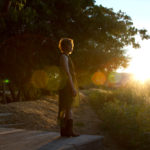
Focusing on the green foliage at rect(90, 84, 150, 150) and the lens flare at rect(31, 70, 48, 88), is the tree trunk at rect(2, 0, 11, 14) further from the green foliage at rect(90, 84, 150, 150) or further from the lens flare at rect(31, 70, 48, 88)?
the green foliage at rect(90, 84, 150, 150)

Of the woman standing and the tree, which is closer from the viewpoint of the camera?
the woman standing

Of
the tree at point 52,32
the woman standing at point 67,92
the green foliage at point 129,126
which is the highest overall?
the tree at point 52,32

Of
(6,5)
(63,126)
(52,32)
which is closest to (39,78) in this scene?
(52,32)

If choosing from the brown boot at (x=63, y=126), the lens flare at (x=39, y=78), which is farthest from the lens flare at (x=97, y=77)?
the brown boot at (x=63, y=126)

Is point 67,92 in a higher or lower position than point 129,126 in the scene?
higher

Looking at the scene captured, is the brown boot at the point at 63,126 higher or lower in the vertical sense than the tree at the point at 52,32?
lower

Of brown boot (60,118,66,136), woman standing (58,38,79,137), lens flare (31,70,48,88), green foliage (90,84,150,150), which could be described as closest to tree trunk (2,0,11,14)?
woman standing (58,38,79,137)

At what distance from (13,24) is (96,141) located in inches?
238

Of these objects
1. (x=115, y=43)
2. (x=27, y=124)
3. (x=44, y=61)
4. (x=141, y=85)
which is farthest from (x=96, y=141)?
(x=141, y=85)

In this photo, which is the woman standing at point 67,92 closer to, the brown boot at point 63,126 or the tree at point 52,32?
the brown boot at point 63,126

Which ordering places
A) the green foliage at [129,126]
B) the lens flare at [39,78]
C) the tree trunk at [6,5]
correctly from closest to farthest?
the green foliage at [129,126]
the tree trunk at [6,5]
the lens flare at [39,78]

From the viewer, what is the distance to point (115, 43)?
413 inches

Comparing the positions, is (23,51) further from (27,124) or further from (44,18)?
(27,124)

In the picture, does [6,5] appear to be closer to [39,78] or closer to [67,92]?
[67,92]
